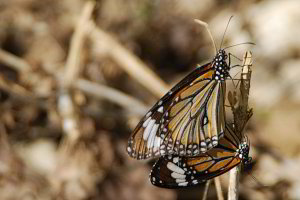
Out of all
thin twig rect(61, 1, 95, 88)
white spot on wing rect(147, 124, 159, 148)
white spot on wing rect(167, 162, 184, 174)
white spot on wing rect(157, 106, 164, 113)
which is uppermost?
thin twig rect(61, 1, 95, 88)

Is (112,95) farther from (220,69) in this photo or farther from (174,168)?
(174,168)

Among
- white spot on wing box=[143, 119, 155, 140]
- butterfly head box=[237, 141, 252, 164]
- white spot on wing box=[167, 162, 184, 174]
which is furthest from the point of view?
white spot on wing box=[143, 119, 155, 140]

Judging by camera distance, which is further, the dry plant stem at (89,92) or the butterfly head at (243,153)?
the dry plant stem at (89,92)

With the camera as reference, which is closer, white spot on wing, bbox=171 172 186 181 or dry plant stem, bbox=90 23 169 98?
white spot on wing, bbox=171 172 186 181

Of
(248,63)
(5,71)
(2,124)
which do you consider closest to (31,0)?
(5,71)

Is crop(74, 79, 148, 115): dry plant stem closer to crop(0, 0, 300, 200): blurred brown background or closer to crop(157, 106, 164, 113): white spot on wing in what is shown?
crop(0, 0, 300, 200): blurred brown background

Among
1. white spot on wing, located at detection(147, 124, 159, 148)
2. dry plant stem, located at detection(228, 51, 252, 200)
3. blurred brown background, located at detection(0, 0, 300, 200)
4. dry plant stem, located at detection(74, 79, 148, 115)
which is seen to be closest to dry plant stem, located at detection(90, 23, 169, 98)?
blurred brown background, located at detection(0, 0, 300, 200)

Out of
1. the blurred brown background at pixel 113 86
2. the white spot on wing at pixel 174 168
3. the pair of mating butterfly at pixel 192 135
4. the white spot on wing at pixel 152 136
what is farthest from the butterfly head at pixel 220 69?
the blurred brown background at pixel 113 86

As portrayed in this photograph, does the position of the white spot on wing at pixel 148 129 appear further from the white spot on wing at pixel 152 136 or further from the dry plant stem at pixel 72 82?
the dry plant stem at pixel 72 82
